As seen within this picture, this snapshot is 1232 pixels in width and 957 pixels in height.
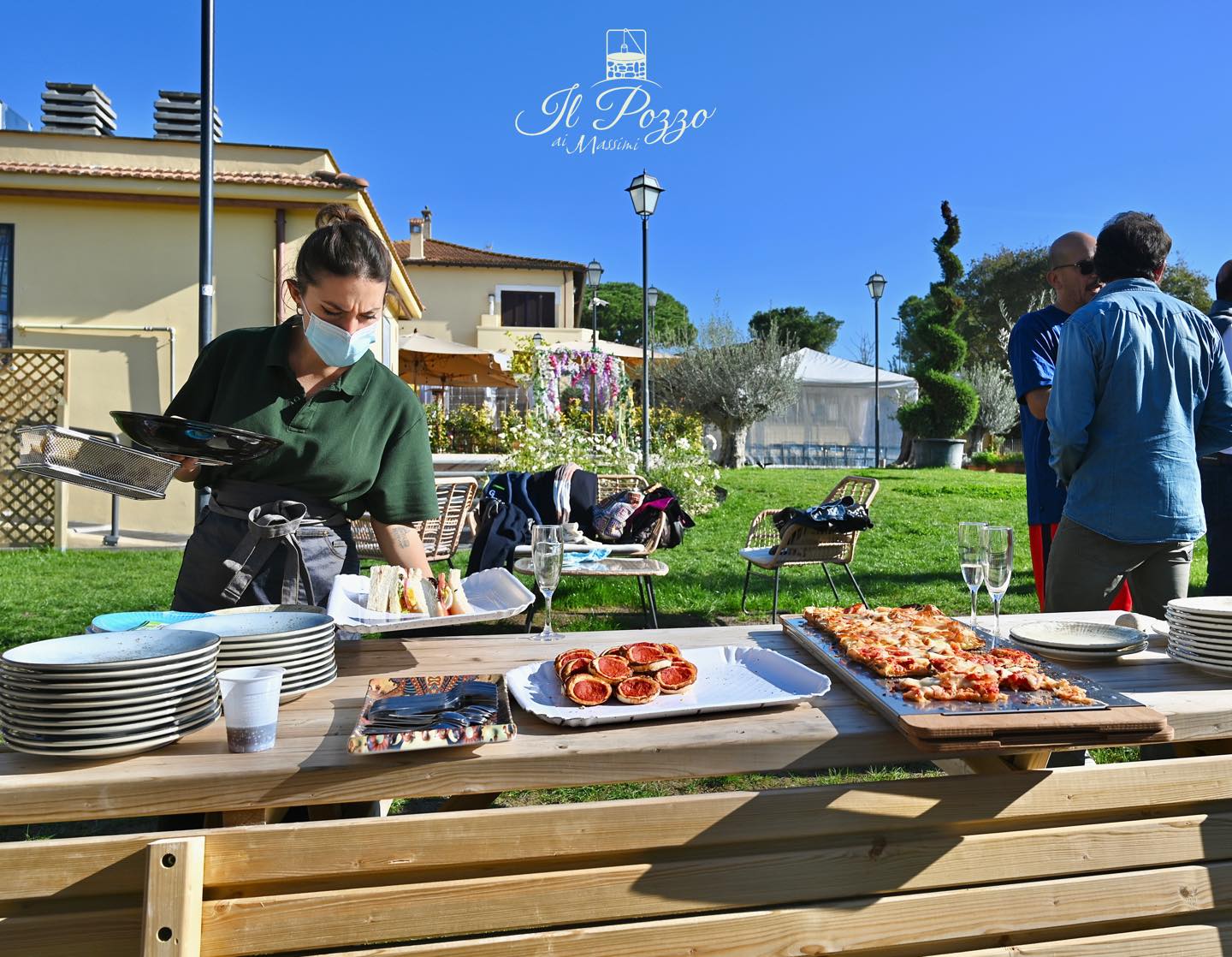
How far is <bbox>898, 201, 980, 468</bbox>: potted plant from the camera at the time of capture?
Result: 19.5 metres

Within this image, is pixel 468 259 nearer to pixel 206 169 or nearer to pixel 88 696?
pixel 206 169

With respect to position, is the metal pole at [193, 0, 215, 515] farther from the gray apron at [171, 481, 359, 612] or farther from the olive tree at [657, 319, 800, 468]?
the olive tree at [657, 319, 800, 468]

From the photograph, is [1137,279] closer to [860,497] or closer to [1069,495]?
[1069,495]

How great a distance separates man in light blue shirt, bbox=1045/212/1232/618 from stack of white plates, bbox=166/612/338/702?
7.81 ft

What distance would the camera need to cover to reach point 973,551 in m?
1.85

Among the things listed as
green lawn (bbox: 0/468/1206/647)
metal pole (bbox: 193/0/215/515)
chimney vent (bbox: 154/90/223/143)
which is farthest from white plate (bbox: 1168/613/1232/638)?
chimney vent (bbox: 154/90/223/143)

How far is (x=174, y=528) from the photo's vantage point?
10.8 metres

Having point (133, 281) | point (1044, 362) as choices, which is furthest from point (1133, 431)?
point (133, 281)

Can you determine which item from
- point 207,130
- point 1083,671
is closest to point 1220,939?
point 1083,671

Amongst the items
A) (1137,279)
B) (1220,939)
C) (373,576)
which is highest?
(1137,279)

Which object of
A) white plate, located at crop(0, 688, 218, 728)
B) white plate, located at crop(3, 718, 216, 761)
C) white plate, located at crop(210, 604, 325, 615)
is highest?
white plate, located at crop(210, 604, 325, 615)

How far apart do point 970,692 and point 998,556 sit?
50 cm

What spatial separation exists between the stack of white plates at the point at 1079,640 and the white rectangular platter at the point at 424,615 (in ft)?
3.85

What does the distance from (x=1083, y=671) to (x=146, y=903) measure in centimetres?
182
